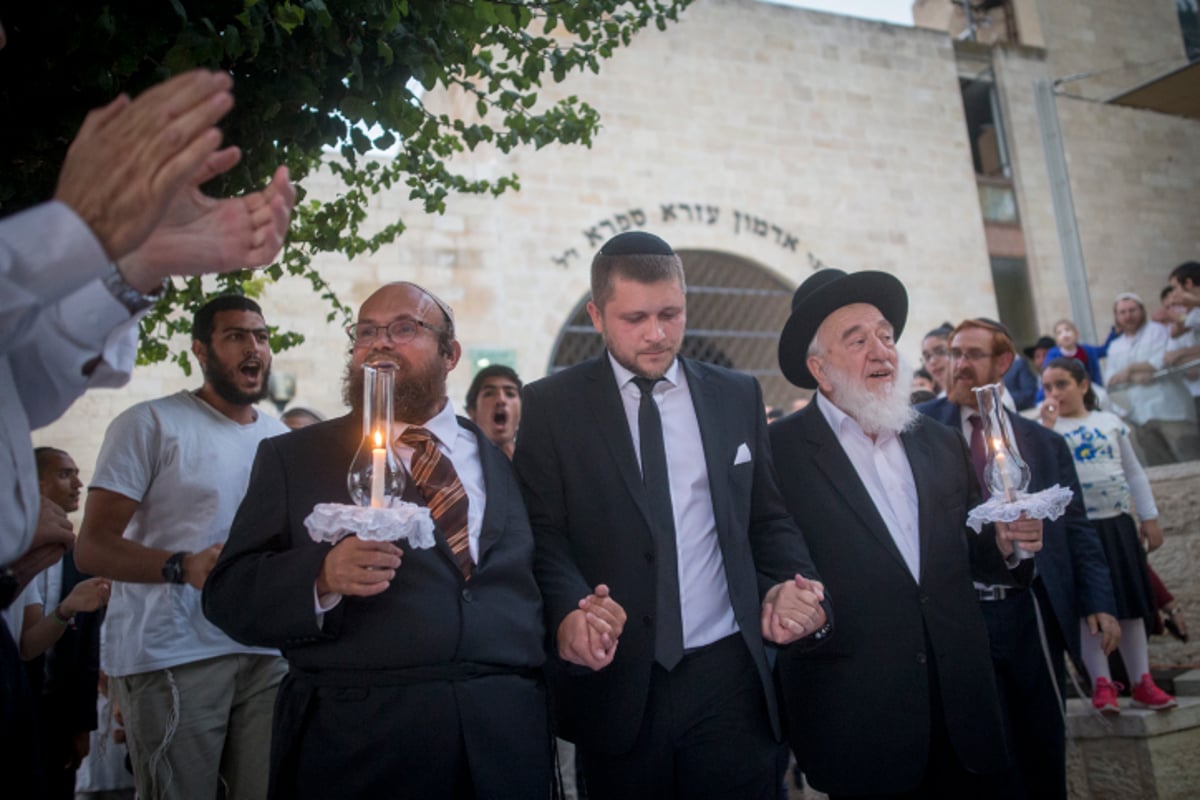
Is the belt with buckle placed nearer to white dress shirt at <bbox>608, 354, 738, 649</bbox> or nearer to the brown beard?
white dress shirt at <bbox>608, 354, 738, 649</bbox>

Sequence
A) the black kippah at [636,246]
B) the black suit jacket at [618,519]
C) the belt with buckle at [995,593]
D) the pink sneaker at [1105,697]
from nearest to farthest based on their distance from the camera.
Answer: the black suit jacket at [618,519], the black kippah at [636,246], the belt with buckle at [995,593], the pink sneaker at [1105,697]

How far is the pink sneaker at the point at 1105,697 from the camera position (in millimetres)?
4598

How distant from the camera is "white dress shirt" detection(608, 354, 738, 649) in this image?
293cm

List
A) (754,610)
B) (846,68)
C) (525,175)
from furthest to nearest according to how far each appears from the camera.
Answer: (846,68) → (525,175) → (754,610)

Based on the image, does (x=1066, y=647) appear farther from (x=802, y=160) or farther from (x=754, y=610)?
(x=802, y=160)

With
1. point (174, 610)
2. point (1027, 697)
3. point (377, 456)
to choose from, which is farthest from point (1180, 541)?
point (377, 456)

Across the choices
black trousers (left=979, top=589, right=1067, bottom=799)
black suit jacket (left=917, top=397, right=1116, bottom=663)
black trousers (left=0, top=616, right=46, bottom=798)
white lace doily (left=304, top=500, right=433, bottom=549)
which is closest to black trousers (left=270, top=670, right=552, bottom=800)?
white lace doily (left=304, top=500, right=433, bottom=549)

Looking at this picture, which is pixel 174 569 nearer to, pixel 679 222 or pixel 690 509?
pixel 690 509

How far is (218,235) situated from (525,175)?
1175 cm

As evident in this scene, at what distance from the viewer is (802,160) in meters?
15.0

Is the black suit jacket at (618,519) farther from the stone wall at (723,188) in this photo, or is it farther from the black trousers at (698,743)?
the stone wall at (723,188)

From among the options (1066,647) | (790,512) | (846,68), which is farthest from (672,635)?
(846,68)

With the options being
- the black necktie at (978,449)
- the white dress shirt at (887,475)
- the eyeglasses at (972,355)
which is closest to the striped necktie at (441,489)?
the white dress shirt at (887,475)

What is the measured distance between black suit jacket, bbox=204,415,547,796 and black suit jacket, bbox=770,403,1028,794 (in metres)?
0.98
